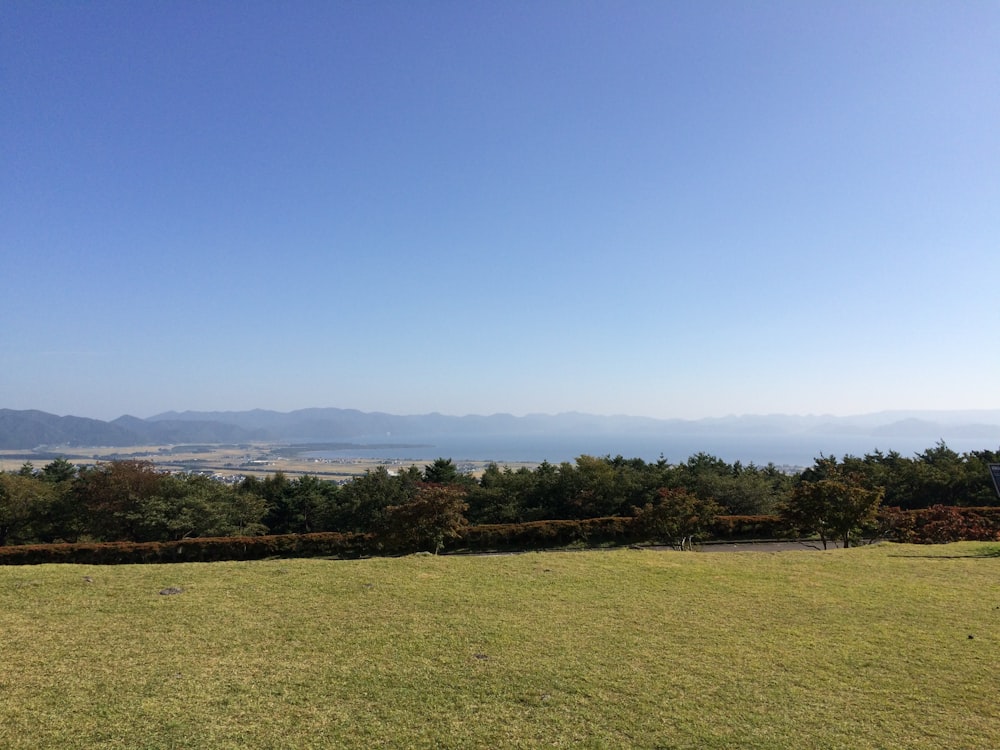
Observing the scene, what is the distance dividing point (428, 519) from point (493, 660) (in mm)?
14284

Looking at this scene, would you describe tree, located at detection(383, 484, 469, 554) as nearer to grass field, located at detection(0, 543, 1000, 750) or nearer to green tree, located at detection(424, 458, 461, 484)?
grass field, located at detection(0, 543, 1000, 750)

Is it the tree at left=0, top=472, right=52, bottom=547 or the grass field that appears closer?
the grass field

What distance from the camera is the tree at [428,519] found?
67.8 ft

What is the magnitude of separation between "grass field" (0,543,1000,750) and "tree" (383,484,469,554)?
29.9 ft

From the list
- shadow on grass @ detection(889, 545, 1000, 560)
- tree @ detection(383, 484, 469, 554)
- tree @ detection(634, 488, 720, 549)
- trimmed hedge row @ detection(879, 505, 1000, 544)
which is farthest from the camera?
tree @ detection(634, 488, 720, 549)

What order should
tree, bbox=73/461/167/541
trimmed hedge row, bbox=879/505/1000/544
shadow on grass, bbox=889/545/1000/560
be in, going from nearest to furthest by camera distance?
shadow on grass, bbox=889/545/1000/560, trimmed hedge row, bbox=879/505/1000/544, tree, bbox=73/461/167/541

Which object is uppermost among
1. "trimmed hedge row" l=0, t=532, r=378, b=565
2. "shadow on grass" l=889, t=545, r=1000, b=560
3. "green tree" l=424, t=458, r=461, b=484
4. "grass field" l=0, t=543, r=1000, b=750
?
"grass field" l=0, t=543, r=1000, b=750

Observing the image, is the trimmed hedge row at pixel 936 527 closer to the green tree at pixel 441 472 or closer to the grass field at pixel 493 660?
the grass field at pixel 493 660

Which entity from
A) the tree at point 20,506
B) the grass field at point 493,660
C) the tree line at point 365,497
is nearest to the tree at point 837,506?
the tree line at point 365,497

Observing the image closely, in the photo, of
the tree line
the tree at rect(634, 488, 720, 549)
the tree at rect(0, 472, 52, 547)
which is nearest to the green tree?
the tree line

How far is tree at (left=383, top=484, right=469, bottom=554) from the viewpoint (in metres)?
20.7

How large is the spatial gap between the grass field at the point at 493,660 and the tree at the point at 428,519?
29.9ft

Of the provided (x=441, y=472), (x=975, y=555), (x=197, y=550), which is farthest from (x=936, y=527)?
(x=197, y=550)

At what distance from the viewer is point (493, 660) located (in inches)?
268
